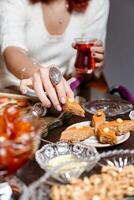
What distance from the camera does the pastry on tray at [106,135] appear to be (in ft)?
3.02

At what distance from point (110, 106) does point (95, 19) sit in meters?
0.68

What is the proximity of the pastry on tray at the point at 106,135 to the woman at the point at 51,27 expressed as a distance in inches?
23.6

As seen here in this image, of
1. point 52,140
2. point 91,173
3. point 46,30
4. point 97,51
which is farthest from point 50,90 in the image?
point 46,30

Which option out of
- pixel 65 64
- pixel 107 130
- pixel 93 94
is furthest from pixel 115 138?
pixel 65 64

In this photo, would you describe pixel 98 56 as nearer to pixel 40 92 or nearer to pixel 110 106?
pixel 110 106

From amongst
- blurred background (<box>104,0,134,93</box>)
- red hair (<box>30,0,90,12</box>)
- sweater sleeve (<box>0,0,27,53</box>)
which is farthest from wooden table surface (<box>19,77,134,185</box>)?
blurred background (<box>104,0,134,93</box>)

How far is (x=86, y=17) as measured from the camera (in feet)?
5.78

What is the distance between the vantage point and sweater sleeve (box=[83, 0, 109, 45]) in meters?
1.75

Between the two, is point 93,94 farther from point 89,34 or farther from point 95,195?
point 95,195

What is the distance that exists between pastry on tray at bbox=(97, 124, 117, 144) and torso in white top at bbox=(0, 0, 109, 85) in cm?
73

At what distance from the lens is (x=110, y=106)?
120 cm

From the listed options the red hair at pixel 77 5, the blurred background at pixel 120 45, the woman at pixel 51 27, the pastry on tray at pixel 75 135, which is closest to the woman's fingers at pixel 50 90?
the pastry on tray at pixel 75 135

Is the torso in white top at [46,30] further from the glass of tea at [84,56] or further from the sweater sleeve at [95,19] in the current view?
the glass of tea at [84,56]

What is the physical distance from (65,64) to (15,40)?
362mm
